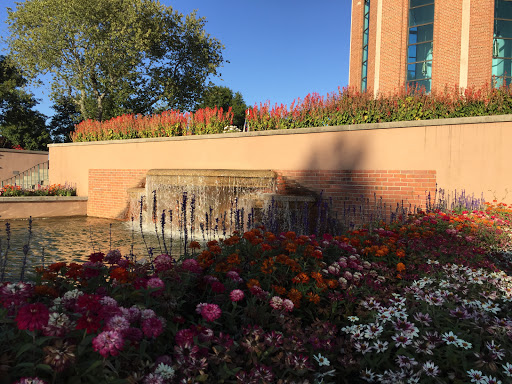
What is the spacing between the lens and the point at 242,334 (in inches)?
80.1

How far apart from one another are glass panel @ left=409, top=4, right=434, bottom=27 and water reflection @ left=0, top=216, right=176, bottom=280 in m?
17.0

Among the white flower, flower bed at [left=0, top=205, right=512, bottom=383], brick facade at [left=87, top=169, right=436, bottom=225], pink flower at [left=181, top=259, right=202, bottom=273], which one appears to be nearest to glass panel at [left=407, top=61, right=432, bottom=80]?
brick facade at [left=87, top=169, right=436, bottom=225]

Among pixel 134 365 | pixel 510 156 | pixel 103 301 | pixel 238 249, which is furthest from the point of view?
pixel 510 156

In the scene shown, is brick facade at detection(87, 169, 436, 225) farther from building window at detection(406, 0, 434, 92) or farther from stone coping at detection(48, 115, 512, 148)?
building window at detection(406, 0, 434, 92)

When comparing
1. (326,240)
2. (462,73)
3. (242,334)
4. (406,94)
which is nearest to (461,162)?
(406,94)

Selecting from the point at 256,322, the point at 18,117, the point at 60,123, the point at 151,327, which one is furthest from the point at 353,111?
the point at 60,123

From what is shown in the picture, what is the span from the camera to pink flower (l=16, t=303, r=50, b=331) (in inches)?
47.2

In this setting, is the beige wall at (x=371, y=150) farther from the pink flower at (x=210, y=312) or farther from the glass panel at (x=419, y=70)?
the glass panel at (x=419, y=70)

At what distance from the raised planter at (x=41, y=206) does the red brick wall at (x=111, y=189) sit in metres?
0.39

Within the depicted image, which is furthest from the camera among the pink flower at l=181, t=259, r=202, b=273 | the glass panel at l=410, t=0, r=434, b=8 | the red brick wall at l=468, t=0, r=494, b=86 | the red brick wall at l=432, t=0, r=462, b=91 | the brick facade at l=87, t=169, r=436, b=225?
the glass panel at l=410, t=0, r=434, b=8

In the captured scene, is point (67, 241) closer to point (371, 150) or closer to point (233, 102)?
point (371, 150)

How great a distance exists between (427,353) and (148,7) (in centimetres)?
2373

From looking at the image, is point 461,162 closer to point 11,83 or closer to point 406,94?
point 406,94

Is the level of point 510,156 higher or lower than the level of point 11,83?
lower
